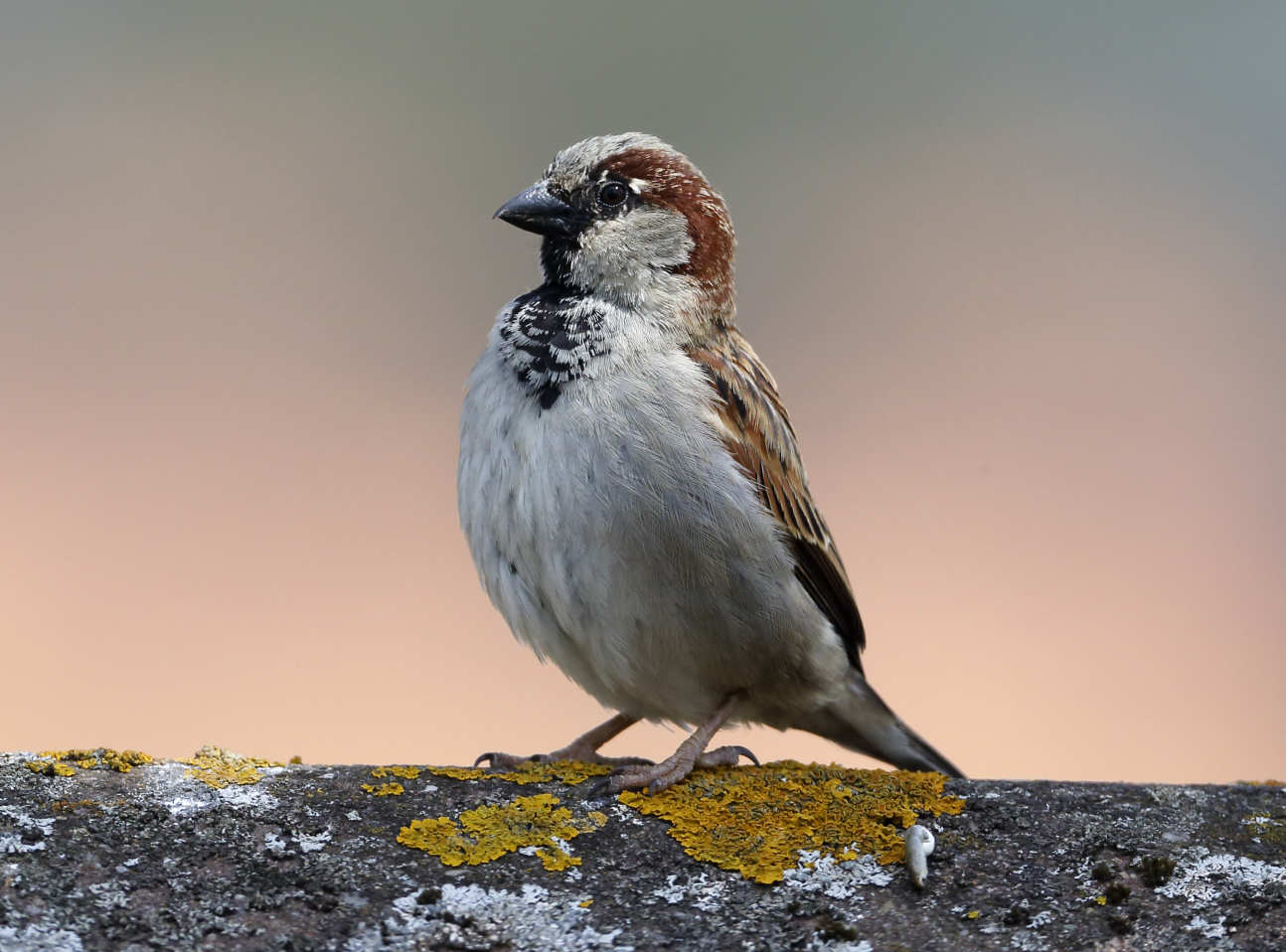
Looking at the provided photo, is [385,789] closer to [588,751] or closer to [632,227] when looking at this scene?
[588,751]

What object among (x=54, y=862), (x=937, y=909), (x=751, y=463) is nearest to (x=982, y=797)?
(x=937, y=909)

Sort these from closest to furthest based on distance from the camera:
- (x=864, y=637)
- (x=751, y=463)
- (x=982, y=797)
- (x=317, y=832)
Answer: (x=317, y=832)
(x=982, y=797)
(x=751, y=463)
(x=864, y=637)

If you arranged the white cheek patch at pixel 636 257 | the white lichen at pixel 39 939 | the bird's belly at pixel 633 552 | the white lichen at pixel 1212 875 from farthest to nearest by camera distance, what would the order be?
the white cheek patch at pixel 636 257 → the bird's belly at pixel 633 552 → the white lichen at pixel 1212 875 → the white lichen at pixel 39 939

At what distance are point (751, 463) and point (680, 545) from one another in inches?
13.3

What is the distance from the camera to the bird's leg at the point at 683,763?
89.0 inches

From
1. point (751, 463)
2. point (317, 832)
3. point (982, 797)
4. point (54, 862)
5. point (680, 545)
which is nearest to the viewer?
point (54, 862)

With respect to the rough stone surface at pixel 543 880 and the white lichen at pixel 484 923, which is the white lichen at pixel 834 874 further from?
the white lichen at pixel 484 923

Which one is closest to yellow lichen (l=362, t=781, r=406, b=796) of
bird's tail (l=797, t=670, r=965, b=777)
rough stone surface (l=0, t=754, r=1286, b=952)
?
rough stone surface (l=0, t=754, r=1286, b=952)

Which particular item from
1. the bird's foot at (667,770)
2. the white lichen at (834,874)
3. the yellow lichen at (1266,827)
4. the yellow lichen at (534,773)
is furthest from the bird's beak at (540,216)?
the yellow lichen at (1266,827)

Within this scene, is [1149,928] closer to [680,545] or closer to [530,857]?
[530,857]

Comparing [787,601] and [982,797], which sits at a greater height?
[787,601]

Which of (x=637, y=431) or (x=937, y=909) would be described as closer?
(x=937, y=909)

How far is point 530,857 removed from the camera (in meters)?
1.92

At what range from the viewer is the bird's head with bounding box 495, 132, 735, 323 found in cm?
332
